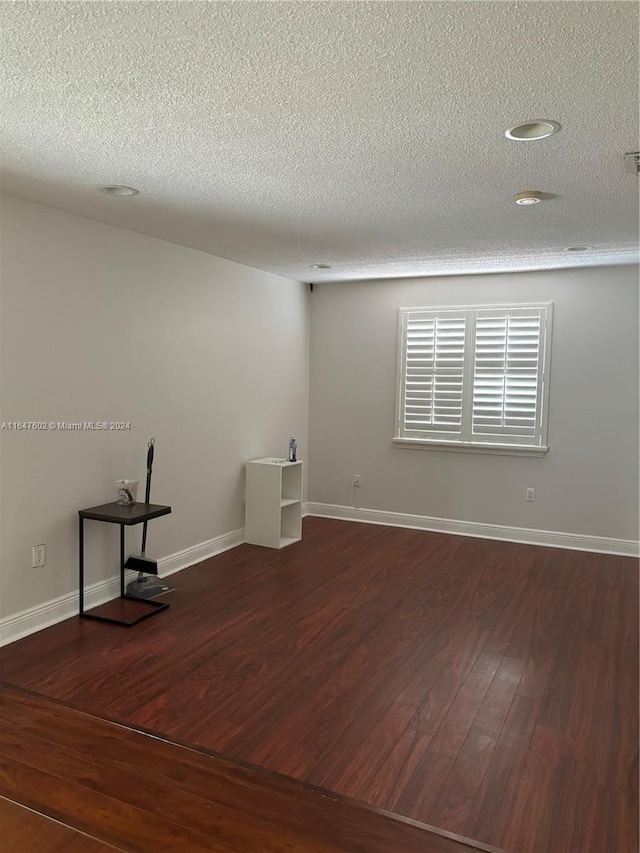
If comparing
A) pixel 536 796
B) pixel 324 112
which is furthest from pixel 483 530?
pixel 324 112

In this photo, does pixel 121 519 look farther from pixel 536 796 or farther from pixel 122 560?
pixel 536 796

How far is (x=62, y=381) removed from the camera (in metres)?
3.70

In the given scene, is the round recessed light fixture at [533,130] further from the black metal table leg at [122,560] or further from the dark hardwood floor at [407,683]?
the black metal table leg at [122,560]

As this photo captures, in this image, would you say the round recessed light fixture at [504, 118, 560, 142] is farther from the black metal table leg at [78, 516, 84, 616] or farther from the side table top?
the black metal table leg at [78, 516, 84, 616]

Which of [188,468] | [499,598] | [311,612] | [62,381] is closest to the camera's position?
[62,381]

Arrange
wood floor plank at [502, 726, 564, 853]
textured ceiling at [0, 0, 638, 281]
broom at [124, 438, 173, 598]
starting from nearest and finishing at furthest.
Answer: textured ceiling at [0, 0, 638, 281] < wood floor plank at [502, 726, 564, 853] < broom at [124, 438, 173, 598]

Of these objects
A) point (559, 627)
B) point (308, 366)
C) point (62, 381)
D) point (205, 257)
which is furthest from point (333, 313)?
point (559, 627)

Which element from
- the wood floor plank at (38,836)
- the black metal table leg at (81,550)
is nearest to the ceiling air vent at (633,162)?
the wood floor plank at (38,836)

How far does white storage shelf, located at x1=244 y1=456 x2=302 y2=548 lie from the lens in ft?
17.4

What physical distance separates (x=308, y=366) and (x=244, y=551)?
217cm

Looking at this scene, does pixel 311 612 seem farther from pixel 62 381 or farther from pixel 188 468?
pixel 62 381

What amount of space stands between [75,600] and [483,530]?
363cm

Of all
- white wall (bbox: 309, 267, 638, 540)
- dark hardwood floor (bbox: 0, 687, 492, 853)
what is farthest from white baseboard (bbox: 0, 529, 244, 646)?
Answer: white wall (bbox: 309, 267, 638, 540)

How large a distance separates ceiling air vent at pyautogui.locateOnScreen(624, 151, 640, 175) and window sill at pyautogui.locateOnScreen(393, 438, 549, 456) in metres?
2.98
